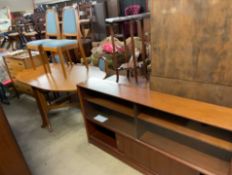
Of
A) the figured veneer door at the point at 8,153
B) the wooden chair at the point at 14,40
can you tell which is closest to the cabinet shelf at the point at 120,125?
the figured veneer door at the point at 8,153

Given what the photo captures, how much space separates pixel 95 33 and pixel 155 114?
14.2 ft

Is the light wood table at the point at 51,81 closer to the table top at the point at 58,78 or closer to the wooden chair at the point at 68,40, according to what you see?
the table top at the point at 58,78

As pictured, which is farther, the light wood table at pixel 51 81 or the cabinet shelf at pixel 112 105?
the light wood table at pixel 51 81

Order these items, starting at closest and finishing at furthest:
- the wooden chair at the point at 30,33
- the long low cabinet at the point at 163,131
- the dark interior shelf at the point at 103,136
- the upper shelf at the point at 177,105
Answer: the upper shelf at the point at 177,105 → the long low cabinet at the point at 163,131 → the dark interior shelf at the point at 103,136 → the wooden chair at the point at 30,33

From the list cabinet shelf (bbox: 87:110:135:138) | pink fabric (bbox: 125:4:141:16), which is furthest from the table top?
pink fabric (bbox: 125:4:141:16)

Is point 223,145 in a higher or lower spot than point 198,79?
lower

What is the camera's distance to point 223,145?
118cm

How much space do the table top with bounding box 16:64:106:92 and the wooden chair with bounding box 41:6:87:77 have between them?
149 millimetres

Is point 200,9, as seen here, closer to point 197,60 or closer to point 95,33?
point 197,60

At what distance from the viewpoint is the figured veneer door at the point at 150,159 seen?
1410mm

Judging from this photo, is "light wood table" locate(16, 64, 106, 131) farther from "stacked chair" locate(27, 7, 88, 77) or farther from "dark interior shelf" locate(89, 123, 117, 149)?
"dark interior shelf" locate(89, 123, 117, 149)

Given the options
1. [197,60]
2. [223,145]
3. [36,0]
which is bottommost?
[223,145]

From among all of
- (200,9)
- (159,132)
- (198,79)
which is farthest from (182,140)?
(200,9)

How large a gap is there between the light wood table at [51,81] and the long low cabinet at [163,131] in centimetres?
39
